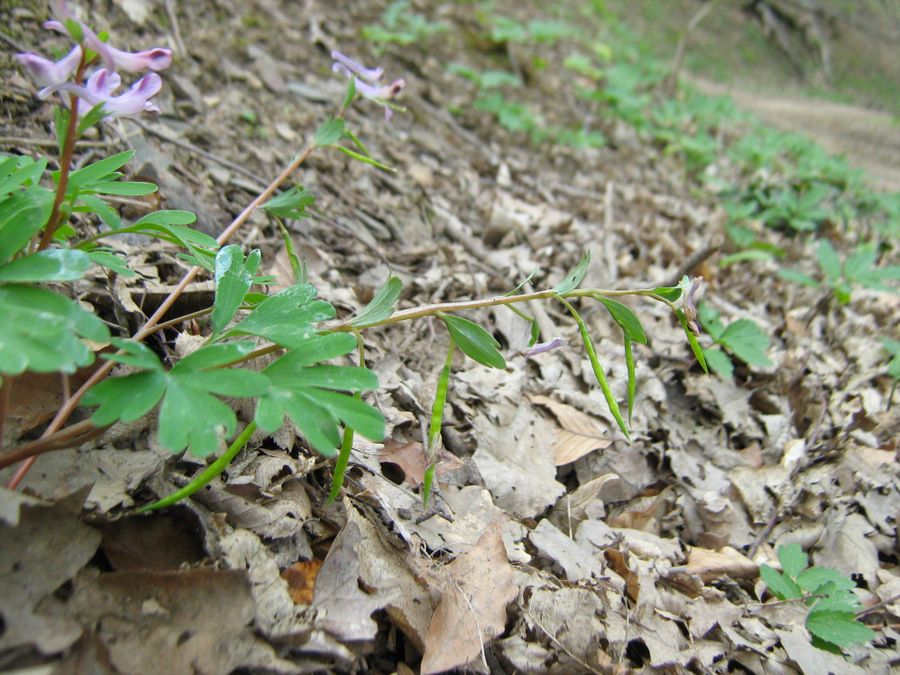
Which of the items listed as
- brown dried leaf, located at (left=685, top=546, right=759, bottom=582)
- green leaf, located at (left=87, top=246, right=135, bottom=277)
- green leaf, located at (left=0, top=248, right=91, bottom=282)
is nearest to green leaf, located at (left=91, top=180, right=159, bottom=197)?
green leaf, located at (left=87, top=246, right=135, bottom=277)

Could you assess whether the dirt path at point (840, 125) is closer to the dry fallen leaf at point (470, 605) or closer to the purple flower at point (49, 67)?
the dry fallen leaf at point (470, 605)

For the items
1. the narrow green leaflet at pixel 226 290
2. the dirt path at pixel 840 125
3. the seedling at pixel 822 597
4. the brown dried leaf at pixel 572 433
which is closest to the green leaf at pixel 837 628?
the seedling at pixel 822 597

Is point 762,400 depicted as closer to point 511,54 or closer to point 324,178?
point 324,178

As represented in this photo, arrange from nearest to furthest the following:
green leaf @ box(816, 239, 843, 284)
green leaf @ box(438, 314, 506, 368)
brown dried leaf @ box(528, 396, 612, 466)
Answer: green leaf @ box(438, 314, 506, 368), brown dried leaf @ box(528, 396, 612, 466), green leaf @ box(816, 239, 843, 284)

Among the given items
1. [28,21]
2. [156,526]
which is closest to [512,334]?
[156,526]

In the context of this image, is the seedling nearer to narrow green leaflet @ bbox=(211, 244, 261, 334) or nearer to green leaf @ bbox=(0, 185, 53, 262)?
narrow green leaflet @ bbox=(211, 244, 261, 334)

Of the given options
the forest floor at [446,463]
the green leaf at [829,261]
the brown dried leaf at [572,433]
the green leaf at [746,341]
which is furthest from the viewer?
the green leaf at [829,261]
